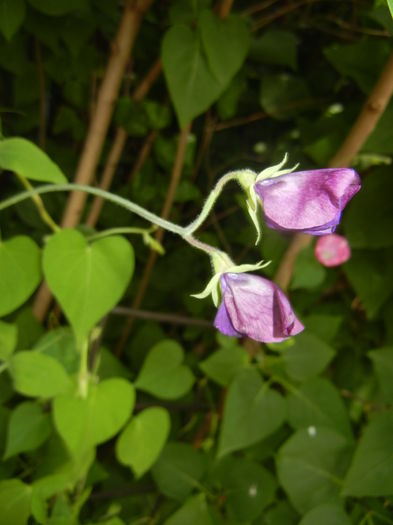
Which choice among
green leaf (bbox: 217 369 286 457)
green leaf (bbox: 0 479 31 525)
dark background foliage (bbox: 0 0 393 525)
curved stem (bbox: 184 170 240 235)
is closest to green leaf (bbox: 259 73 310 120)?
dark background foliage (bbox: 0 0 393 525)

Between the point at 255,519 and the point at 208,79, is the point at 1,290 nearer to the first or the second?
the point at 208,79

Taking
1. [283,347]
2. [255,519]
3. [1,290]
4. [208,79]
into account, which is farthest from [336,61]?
[255,519]

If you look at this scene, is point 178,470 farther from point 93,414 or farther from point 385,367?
point 385,367

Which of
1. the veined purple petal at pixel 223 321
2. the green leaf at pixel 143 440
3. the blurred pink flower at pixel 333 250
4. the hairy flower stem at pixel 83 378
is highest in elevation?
the veined purple petal at pixel 223 321

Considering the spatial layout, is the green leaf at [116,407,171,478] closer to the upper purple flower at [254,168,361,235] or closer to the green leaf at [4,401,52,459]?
the green leaf at [4,401,52,459]

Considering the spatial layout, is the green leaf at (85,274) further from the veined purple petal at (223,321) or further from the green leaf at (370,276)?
the green leaf at (370,276)

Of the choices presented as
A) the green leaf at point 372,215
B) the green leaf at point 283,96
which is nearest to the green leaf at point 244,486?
the green leaf at point 372,215

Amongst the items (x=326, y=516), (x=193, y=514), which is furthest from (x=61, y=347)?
(x=326, y=516)
